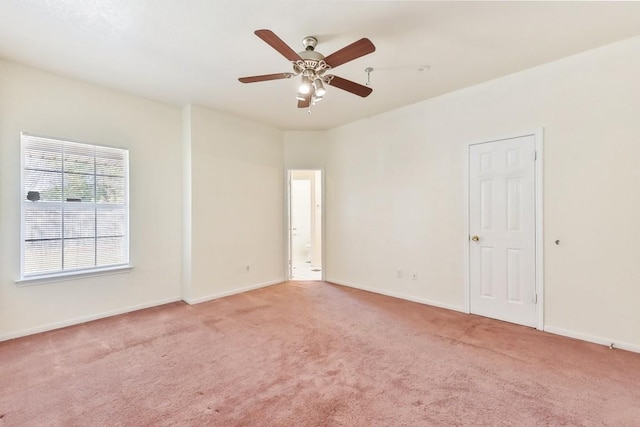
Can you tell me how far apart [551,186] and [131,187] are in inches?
195

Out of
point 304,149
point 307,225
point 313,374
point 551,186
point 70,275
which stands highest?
point 304,149

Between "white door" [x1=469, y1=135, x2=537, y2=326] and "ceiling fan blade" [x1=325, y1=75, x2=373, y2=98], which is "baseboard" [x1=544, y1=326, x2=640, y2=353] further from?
"ceiling fan blade" [x1=325, y1=75, x2=373, y2=98]

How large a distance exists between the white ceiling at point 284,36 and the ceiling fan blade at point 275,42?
0.37 meters

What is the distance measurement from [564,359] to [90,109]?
554 cm

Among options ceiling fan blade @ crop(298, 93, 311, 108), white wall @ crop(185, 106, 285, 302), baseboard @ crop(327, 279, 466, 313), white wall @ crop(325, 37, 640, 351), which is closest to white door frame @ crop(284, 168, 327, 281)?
white wall @ crop(185, 106, 285, 302)

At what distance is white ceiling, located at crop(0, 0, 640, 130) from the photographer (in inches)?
86.8

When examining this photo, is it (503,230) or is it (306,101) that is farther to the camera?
(503,230)

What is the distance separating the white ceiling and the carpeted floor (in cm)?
282

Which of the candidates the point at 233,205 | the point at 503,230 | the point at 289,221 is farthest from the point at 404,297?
the point at 233,205

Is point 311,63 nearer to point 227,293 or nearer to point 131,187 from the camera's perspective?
point 131,187

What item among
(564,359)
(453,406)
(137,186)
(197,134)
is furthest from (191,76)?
(564,359)

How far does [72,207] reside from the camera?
3359 mm

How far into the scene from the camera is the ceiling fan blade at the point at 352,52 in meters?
1.99

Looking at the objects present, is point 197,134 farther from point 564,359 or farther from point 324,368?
point 564,359
